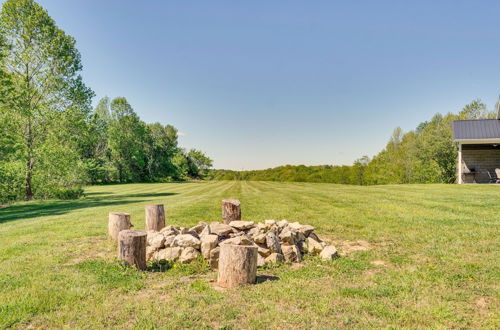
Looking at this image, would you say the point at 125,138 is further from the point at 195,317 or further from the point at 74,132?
the point at 195,317

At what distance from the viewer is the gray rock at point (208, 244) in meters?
5.62

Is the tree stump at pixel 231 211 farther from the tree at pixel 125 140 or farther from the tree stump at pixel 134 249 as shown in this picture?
the tree at pixel 125 140

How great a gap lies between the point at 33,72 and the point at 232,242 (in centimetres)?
2193

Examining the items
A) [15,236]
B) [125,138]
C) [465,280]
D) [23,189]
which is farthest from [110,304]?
[125,138]

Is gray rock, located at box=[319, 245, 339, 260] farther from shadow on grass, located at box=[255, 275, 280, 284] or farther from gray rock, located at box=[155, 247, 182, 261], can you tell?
gray rock, located at box=[155, 247, 182, 261]

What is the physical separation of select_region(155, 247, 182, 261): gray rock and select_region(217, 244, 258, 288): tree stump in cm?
146

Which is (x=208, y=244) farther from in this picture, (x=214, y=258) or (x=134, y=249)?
(x=134, y=249)

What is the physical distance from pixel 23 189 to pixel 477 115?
183 ft

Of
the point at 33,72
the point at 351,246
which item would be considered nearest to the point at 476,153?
the point at 351,246

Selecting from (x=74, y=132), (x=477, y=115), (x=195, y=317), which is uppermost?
(x=477, y=115)

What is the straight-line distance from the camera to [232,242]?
5426 mm

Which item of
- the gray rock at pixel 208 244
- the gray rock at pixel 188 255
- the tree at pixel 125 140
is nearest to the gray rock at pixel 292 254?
the gray rock at pixel 208 244

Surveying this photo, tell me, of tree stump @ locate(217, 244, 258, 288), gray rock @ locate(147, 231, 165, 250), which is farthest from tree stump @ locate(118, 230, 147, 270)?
tree stump @ locate(217, 244, 258, 288)

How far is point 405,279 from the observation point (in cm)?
463
